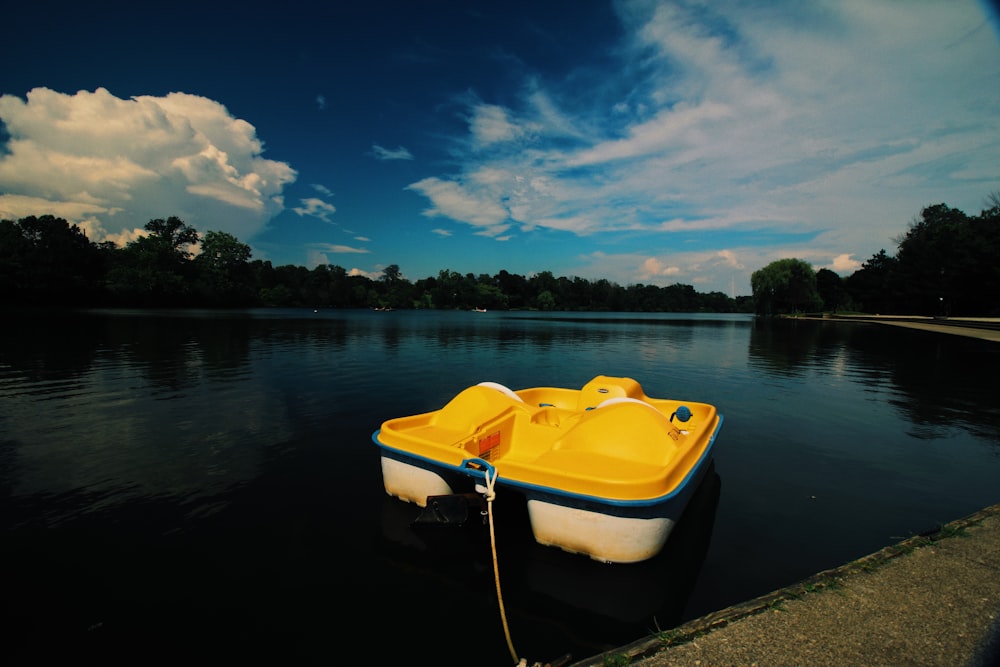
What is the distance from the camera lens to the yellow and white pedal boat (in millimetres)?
4543

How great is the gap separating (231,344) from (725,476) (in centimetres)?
2996

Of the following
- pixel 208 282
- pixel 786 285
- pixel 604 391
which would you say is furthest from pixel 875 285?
pixel 208 282

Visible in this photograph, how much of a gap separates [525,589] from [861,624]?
2.91 meters

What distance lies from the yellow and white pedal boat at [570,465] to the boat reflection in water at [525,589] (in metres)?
0.31

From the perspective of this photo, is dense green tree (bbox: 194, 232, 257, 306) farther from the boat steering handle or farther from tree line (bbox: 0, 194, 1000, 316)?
the boat steering handle

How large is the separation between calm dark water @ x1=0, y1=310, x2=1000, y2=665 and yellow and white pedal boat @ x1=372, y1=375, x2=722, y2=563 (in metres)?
0.50

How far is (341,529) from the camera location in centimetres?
580

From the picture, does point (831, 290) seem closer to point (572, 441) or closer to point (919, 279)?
point (919, 279)

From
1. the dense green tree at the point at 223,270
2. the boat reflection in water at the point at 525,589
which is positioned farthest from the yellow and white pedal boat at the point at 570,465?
the dense green tree at the point at 223,270

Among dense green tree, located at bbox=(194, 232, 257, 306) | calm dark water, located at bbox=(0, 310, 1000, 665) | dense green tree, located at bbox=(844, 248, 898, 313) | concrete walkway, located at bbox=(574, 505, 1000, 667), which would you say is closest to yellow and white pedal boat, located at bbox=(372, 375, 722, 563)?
Result: calm dark water, located at bbox=(0, 310, 1000, 665)

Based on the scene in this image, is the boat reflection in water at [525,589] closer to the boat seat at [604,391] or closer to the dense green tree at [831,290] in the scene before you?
the boat seat at [604,391]

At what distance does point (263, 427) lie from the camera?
10.3 meters

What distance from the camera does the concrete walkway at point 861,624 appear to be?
2.93 metres

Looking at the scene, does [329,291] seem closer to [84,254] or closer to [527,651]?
[84,254]
